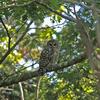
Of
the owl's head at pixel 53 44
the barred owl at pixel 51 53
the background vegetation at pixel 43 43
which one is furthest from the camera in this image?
the owl's head at pixel 53 44

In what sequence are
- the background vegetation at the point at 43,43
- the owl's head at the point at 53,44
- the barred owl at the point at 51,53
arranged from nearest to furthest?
the background vegetation at the point at 43,43 → the barred owl at the point at 51,53 → the owl's head at the point at 53,44

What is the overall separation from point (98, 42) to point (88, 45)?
32mm

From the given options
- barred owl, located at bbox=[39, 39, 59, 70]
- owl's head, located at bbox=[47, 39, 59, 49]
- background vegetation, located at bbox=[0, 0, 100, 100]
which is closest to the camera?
background vegetation, located at bbox=[0, 0, 100, 100]

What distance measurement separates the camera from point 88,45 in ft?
3.64

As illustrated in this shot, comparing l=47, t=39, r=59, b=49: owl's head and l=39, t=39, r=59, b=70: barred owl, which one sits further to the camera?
l=47, t=39, r=59, b=49: owl's head

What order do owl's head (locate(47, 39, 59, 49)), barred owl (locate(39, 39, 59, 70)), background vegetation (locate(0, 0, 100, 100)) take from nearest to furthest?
background vegetation (locate(0, 0, 100, 100)) → barred owl (locate(39, 39, 59, 70)) → owl's head (locate(47, 39, 59, 49))

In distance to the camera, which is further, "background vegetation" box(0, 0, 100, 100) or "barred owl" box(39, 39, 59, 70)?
"barred owl" box(39, 39, 59, 70)


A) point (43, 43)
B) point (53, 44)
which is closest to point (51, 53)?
point (53, 44)

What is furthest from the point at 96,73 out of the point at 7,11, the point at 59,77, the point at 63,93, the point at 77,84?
the point at 63,93

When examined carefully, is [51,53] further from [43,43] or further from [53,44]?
[43,43]

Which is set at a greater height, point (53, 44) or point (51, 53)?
point (53, 44)

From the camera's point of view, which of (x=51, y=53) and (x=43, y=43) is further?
(x=43, y=43)

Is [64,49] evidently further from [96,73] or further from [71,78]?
[96,73]

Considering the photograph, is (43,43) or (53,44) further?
(43,43)
